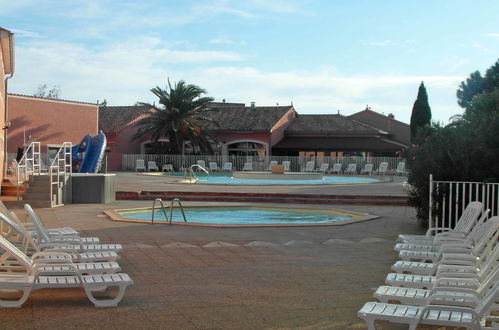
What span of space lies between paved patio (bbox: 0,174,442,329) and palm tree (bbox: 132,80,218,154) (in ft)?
108

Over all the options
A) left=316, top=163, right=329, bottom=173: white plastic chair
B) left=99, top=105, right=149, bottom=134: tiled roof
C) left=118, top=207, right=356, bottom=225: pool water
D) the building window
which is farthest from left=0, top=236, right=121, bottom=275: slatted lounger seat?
the building window

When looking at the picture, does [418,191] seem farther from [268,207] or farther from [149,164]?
[149,164]

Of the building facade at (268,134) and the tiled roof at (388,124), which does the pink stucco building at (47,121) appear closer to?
the building facade at (268,134)

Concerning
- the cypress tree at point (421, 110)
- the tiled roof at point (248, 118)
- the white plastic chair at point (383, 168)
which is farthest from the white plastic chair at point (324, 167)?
the tiled roof at point (248, 118)

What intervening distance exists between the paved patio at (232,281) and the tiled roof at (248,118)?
3627 cm

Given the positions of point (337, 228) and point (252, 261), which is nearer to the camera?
point (252, 261)

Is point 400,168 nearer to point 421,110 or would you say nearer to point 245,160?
point 421,110

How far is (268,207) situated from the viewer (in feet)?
59.3

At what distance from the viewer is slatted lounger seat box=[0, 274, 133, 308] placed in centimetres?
547

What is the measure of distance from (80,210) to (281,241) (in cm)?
729

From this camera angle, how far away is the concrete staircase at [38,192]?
16.9 meters

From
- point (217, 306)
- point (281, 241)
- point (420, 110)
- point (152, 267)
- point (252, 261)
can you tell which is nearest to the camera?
point (217, 306)

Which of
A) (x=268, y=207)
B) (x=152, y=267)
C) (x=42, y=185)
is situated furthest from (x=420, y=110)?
(x=152, y=267)

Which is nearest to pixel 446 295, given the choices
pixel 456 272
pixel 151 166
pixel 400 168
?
pixel 456 272
